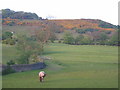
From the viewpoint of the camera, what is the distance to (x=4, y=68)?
41219mm

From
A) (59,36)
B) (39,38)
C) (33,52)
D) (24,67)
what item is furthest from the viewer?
(59,36)

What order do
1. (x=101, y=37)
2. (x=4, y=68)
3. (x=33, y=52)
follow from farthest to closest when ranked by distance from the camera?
(x=101, y=37)
(x=33, y=52)
(x=4, y=68)

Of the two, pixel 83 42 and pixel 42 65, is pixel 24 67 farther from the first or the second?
pixel 83 42

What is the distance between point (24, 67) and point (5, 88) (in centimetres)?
1989

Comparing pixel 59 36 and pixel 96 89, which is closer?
pixel 96 89

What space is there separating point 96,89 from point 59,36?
166 meters

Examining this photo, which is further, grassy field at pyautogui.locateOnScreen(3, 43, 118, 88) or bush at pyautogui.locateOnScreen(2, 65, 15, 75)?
bush at pyautogui.locateOnScreen(2, 65, 15, 75)

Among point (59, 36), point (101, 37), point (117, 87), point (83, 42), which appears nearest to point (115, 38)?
point (83, 42)

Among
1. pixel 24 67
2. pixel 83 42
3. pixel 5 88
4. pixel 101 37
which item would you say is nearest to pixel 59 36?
pixel 101 37

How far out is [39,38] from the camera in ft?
320

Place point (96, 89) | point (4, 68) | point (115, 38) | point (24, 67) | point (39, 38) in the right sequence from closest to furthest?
point (96, 89) < point (4, 68) < point (24, 67) < point (39, 38) < point (115, 38)

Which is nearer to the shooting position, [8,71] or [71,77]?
[71,77]

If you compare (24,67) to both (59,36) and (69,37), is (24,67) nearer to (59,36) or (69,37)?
(69,37)

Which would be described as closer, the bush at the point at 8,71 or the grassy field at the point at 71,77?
the grassy field at the point at 71,77
